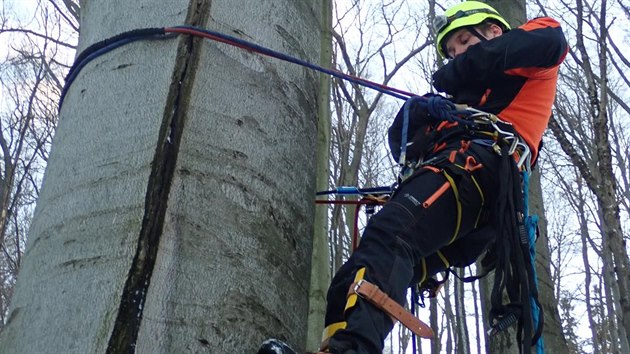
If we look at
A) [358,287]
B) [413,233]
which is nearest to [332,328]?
[358,287]

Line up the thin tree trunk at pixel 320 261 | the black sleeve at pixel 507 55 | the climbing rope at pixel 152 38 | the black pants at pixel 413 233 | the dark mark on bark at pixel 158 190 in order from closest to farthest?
the dark mark on bark at pixel 158 190
the climbing rope at pixel 152 38
the black pants at pixel 413 233
the black sleeve at pixel 507 55
the thin tree trunk at pixel 320 261

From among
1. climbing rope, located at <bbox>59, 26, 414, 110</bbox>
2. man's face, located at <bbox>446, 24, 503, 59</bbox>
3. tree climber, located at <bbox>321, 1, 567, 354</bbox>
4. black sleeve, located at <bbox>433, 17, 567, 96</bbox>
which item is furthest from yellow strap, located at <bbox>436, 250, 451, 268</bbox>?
climbing rope, located at <bbox>59, 26, 414, 110</bbox>

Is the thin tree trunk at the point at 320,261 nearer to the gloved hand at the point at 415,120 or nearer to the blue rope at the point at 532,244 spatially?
the gloved hand at the point at 415,120

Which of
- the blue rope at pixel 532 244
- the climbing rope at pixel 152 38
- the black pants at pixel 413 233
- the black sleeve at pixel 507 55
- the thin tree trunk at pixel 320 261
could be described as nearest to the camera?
the climbing rope at pixel 152 38

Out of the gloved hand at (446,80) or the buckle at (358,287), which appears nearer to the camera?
the buckle at (358,287)

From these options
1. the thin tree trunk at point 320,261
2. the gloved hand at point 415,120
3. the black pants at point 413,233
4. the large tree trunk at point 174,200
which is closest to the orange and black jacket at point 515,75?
the gloved hand at point 415,120

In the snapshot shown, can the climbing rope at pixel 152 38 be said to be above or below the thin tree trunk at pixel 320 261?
below

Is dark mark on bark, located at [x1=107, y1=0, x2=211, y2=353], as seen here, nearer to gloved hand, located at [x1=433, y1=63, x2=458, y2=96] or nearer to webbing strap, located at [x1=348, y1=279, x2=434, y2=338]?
webbing strap, located at [x1=348, y1=279, x2=434, y2=338]

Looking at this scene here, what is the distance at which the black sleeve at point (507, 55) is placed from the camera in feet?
7.02

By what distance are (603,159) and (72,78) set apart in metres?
4.79

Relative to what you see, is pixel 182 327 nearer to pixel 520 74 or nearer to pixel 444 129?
pixel 444 129

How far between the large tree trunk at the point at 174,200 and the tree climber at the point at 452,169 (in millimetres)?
272

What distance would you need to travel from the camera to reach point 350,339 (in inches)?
58.0

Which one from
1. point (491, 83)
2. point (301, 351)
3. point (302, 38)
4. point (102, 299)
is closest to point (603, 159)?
point (491, 83)
